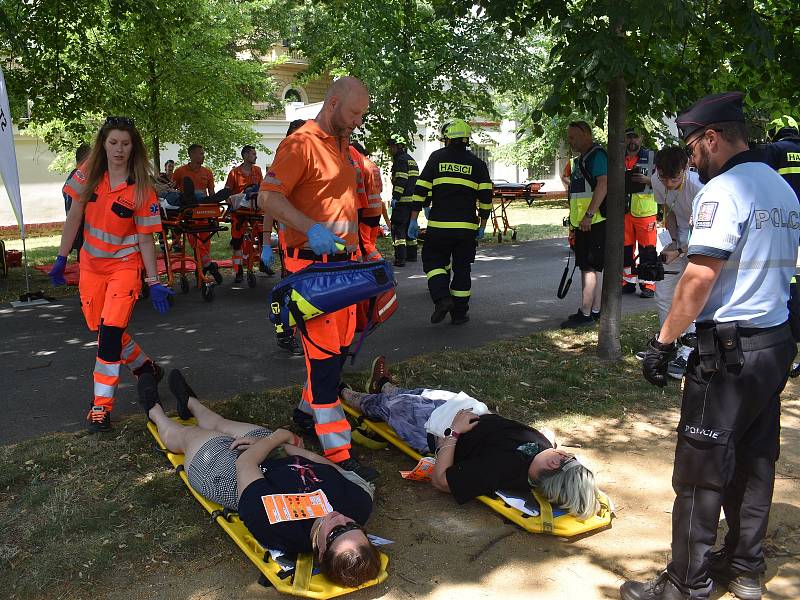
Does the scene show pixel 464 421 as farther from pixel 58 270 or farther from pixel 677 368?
pixel 58 270

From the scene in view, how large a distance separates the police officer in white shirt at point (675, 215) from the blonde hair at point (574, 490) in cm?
252

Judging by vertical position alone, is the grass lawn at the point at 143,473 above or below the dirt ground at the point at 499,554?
above

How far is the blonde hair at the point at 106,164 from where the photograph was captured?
16.2 feet

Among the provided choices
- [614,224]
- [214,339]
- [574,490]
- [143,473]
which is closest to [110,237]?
A: [143,473]

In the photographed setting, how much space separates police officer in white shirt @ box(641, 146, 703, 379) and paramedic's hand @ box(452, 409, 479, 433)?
2361mm

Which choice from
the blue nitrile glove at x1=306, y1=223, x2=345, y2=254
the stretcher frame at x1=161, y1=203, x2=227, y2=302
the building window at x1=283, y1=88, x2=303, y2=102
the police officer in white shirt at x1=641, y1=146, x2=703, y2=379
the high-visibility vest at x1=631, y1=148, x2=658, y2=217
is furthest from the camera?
the building window at x1=283, y1=88, x2=303, y2=102

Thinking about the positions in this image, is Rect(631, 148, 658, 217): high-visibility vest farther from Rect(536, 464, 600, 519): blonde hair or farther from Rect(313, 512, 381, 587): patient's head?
Rect(313, 512, 381, 587): patient's head

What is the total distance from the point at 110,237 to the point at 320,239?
176 centimetres

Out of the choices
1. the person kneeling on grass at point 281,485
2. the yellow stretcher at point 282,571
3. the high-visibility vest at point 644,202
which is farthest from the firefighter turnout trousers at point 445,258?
the yellow stretcher at point 282,571

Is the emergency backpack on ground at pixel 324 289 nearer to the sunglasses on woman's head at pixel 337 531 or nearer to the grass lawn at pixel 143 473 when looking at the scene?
the grass lawn at pixel 143 473

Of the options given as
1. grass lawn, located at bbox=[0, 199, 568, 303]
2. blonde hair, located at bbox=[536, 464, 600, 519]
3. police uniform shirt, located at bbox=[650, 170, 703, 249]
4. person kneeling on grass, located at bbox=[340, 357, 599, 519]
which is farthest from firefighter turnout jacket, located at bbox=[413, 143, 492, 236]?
grass lawn, located at bbox=[0, 199, 568, 303]

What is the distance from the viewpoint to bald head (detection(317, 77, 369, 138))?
4.11m

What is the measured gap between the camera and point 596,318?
802cm

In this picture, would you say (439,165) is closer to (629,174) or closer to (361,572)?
(629,174)
